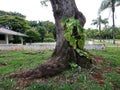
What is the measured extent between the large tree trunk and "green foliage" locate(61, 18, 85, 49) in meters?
0.37

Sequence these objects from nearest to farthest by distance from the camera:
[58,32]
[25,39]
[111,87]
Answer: [111,87], [58,32], [25,39]

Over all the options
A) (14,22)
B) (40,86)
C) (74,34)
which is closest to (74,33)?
(74,34)

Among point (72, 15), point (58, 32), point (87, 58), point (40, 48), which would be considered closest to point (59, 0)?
point (72, 15)

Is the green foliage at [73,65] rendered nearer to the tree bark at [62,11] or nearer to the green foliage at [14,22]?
the tree bark at [62,11]

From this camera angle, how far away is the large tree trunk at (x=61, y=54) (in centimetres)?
599

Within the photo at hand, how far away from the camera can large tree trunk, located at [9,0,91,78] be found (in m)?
5.99

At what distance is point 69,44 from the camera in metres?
6.68

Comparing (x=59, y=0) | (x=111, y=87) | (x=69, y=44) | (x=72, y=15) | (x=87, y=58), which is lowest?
(x=111, y=87)

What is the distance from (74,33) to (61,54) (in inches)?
34.0

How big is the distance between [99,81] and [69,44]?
5.45 feet

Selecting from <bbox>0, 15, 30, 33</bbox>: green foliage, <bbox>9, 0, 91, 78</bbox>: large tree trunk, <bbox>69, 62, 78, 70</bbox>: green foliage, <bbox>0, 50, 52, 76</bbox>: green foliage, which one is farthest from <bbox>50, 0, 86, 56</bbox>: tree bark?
<bbox>0, 15, 30, 33</bbox>: green foliage

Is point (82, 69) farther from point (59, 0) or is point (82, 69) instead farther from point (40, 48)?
point (40, 48)

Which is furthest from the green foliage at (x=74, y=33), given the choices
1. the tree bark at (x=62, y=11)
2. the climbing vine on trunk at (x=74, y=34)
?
the tree bark at (x=62, y=11)

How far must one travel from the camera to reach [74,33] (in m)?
6.42
